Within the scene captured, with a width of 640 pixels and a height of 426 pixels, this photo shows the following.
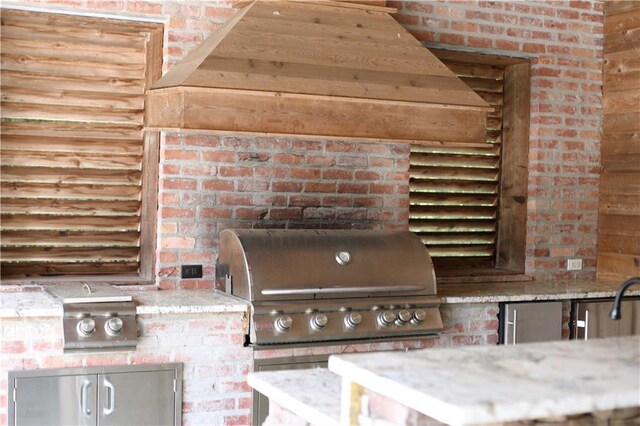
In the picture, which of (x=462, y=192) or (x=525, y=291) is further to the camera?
(x=462, y=192)

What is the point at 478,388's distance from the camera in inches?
84.5

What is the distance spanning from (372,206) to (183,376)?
155 cm

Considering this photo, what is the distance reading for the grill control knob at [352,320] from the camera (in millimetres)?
4277

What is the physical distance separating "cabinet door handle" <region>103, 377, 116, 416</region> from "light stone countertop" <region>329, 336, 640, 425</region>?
1727 mm

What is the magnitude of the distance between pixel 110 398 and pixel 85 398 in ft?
0.36

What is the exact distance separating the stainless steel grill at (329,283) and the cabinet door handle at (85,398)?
0.75m

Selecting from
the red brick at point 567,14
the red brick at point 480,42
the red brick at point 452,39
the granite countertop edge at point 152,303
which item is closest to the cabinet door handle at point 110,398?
A: the granite countertop edge at point 152,303

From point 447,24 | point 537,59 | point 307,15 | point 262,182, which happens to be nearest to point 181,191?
point 262,182

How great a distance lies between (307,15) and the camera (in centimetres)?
421

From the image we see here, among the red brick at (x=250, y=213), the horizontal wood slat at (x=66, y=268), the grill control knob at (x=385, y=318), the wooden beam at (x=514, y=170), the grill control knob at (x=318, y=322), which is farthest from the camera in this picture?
the wooden beam at (x=514, y=170)

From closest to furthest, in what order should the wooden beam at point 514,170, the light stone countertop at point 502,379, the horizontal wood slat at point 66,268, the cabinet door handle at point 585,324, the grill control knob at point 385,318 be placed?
the light stone countertop at point 502,379 < the grill control knob at point 385,318 < the horizontal wood slat at point 66,268 < the cabinet door handle at point 585,324 < the wooden beam at point 514,170

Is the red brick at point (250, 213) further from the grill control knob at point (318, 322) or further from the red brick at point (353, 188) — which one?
the grill control knob at point (318, 322)

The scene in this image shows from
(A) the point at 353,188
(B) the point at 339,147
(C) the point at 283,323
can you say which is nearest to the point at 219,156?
(B) the point at 339,147

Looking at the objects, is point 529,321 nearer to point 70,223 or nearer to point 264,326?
point 264,326
